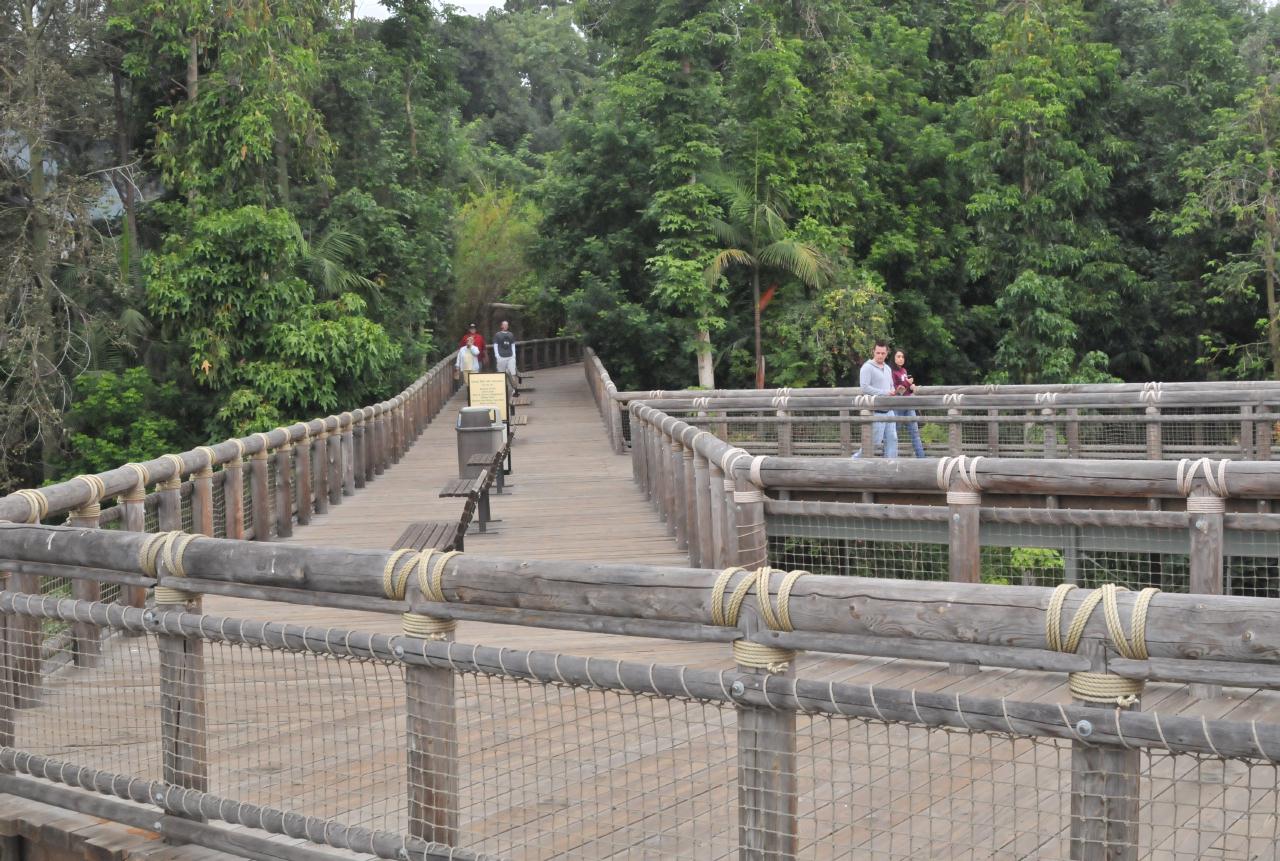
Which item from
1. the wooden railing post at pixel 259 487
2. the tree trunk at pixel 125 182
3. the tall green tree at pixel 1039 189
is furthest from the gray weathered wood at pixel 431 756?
the tree trunk at pixel 125 182

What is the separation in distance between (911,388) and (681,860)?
42.9ft

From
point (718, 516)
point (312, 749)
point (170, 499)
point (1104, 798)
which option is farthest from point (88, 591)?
point (1104, 798)

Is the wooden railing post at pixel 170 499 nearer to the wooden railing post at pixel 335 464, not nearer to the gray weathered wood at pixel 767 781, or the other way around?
the gray weathered wood at pixel 767 781

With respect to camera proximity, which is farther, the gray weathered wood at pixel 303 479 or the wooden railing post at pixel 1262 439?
the gray weathered wood at pixel 303 479

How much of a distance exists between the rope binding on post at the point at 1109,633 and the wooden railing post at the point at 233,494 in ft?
29.3

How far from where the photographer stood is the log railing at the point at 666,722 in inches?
123

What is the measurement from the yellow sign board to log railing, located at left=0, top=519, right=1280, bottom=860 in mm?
13074

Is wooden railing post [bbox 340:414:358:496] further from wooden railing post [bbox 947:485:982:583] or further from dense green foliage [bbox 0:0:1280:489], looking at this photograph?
dense green foliage [bbox 0:0:1280:489]

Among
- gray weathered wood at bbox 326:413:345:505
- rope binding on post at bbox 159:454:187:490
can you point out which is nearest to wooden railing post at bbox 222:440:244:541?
rope binding on post at bbox 159:454:187:490

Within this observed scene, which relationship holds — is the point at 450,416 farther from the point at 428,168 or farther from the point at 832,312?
the point at 428,168

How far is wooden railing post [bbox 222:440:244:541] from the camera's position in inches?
442

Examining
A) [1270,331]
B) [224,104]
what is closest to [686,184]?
[224,104]

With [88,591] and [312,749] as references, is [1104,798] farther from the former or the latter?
[88,591]

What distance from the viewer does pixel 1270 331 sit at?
100 feet
